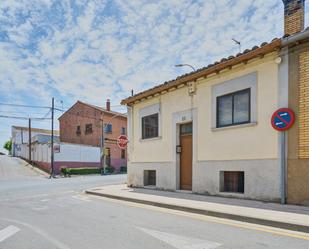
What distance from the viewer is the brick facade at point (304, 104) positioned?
817cm

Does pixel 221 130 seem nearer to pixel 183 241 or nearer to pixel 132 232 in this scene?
pixel 132 232

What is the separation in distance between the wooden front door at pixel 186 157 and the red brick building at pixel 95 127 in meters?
26.8

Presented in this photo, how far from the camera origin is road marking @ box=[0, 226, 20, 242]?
560 centimetres

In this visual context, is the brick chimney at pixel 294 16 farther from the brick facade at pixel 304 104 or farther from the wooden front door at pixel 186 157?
the wooden front door at pixel 186 157

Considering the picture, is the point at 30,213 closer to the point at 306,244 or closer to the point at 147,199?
the point at 147,199

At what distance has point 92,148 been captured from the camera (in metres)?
38.4

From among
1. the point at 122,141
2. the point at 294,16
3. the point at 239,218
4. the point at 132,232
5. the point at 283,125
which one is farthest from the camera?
the point at 122,141

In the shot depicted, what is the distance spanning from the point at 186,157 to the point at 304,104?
5.53 m

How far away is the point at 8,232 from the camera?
19.6 ft

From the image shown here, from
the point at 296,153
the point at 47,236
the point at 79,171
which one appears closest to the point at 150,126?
the point at 296,153

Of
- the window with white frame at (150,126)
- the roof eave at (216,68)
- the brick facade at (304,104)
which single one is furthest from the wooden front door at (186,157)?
the brick facade at (304,104)

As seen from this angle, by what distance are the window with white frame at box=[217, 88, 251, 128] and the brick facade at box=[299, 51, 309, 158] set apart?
1.85 metres

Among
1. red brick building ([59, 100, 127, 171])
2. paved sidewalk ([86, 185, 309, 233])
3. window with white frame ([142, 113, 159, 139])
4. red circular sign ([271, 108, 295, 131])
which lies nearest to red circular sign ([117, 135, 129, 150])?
window with white frame ([142, 113, 159, 139])

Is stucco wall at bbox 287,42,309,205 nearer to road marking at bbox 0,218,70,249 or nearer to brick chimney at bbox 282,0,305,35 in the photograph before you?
brick chimney at bbox 282,0,305,35
